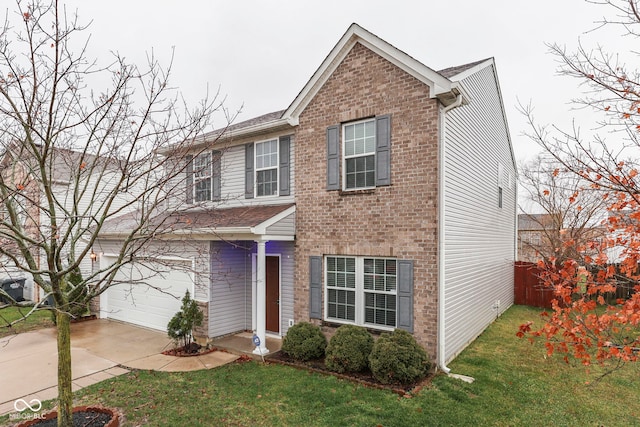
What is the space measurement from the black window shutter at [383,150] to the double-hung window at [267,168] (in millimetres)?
3167

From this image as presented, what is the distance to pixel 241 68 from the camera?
16109 mm

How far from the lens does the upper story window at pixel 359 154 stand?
8266 mm

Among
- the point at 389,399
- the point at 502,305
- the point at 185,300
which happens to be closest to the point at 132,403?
the point at 185,300

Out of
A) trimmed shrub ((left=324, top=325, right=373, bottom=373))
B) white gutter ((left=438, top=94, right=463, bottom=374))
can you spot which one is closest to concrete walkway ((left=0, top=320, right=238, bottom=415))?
trimmed shrub ((left=324, top=325, right=373, bottom=373))

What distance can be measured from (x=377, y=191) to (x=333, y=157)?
1.41 m

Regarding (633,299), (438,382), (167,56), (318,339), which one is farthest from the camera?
(318,339)

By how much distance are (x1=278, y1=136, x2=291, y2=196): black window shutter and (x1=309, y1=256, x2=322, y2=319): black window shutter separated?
6.78ft

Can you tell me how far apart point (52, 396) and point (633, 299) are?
8.38 metres

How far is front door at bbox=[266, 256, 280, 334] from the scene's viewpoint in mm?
9945

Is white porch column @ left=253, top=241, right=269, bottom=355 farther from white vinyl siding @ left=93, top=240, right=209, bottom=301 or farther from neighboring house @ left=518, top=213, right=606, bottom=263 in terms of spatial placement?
neighboring house @ left=518, top=213, right=606, bottom=263

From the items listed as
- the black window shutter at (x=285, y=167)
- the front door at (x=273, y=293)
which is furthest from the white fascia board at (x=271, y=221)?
the front door at (x=273, y=293)

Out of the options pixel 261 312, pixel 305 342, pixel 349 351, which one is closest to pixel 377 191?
pixel 349 351

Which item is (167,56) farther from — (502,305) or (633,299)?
(502,305)

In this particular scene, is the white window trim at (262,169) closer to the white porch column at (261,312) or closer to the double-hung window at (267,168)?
the double-hung window at (267,168)
